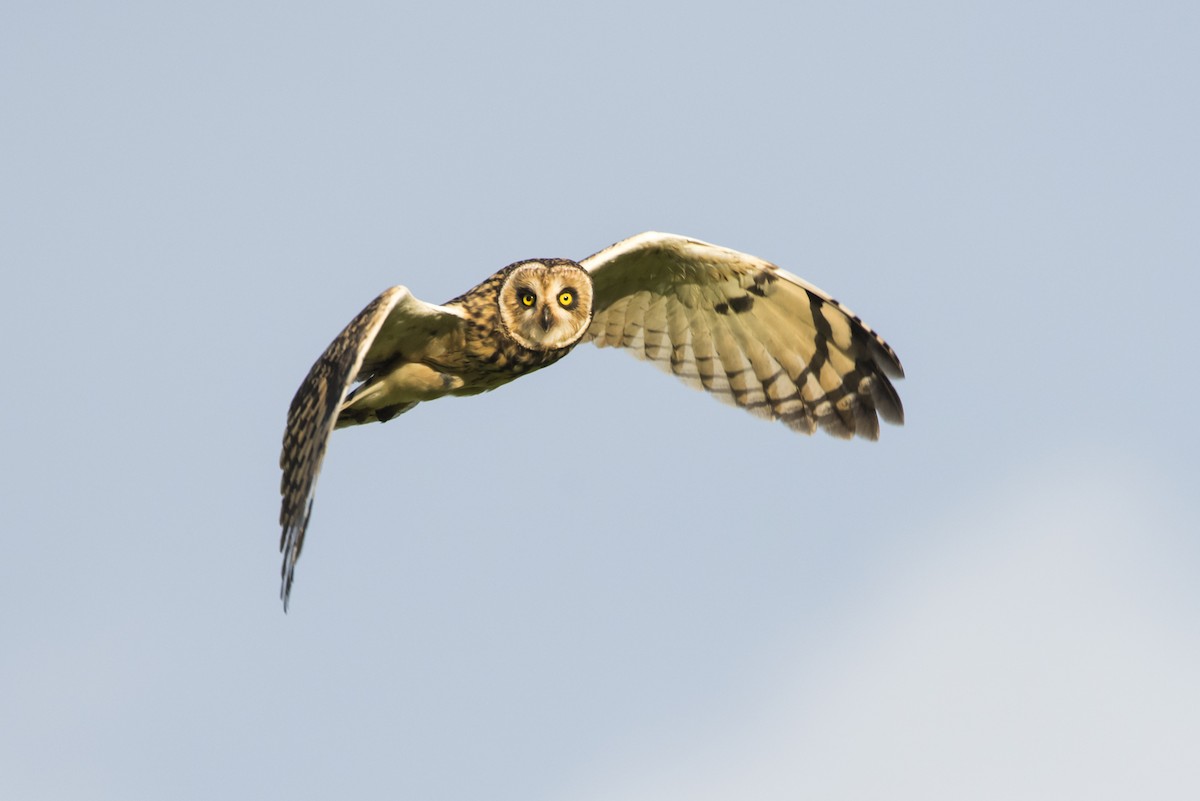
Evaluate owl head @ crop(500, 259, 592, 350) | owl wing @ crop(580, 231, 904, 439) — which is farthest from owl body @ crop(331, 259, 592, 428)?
owl wing @ crop(580, 231, 904, 439)

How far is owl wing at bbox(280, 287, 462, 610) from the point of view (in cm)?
922

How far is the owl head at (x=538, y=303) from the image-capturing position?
438 inches

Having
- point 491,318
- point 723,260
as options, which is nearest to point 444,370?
point 491,318

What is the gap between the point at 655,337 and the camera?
1294 cm

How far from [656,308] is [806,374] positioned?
1190 mm

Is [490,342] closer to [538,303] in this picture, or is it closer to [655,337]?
[538,303]

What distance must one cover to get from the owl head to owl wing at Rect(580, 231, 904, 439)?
0.93 metres

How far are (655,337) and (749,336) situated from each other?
2.26ft

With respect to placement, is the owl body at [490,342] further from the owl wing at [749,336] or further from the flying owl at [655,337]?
the owl wing at [749,336]

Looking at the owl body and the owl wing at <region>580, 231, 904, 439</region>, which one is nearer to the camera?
the owl body

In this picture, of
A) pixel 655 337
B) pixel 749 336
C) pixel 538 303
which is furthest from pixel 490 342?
pixel 749 336

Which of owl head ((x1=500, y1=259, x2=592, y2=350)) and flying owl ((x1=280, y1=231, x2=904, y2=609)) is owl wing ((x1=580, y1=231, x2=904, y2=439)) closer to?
flying owl ((x1=280, y1=231, x2=904, y2=609))

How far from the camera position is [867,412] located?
41.2 ft

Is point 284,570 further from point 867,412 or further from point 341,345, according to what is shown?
point 867,412
